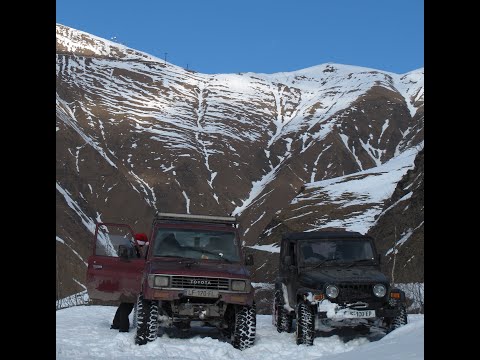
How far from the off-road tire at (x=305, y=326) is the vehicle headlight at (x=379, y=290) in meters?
1.09

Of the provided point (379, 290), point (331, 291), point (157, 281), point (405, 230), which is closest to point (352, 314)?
point (331, 291)

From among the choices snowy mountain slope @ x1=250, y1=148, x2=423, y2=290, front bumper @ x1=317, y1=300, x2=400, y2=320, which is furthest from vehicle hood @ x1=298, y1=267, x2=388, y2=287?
snowy mountain slope @ x1=250, y1=148, x2=423, y2=290

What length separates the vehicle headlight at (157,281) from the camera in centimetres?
1182

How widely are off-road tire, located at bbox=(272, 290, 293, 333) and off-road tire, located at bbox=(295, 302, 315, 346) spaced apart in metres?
2.04

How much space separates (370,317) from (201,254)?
9.58ft

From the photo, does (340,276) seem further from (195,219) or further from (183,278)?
(195,219)

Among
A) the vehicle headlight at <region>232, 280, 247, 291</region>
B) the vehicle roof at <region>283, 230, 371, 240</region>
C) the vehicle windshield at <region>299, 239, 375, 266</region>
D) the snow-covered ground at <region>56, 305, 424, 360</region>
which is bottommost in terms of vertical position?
the snow-covered ground at <region>56, 305, 424, 360</region>

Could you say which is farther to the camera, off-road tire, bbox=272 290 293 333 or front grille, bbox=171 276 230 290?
off-road tire, bbox=272 290 293 333

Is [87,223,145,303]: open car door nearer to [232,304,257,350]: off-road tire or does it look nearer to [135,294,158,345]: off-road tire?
[135,294,158,345]: off-road tire

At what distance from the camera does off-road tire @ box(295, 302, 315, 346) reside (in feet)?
38.3

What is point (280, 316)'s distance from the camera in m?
14.3
